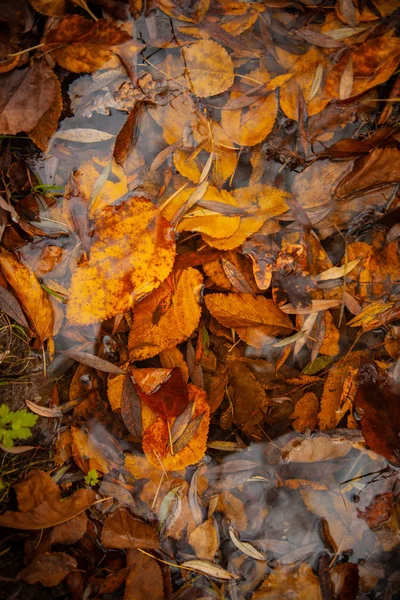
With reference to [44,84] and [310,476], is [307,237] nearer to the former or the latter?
[310,476]

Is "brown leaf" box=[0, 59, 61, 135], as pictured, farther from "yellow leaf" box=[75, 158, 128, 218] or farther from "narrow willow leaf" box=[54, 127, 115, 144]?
"yellow leaf" box=[75, 158, 128, 218]

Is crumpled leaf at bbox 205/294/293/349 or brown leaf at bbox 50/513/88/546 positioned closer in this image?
brown leaf at bbox 50/513/88/546

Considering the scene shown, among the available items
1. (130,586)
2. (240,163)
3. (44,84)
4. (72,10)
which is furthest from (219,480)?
(72,10)

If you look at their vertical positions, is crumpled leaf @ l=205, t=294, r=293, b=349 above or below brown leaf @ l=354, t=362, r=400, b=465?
above

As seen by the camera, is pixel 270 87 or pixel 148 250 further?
pixel 270 87

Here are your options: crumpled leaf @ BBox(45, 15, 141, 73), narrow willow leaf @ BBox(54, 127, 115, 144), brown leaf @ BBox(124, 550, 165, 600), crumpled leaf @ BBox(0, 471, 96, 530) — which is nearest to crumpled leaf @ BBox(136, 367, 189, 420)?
crumpled leaf @ BBox(0, 471, 96, 530)

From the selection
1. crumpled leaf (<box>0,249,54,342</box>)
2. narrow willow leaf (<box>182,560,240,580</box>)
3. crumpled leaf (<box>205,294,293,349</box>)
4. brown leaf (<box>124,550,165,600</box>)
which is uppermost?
crumpled leaf (<box>0,249,54,342</box>)
